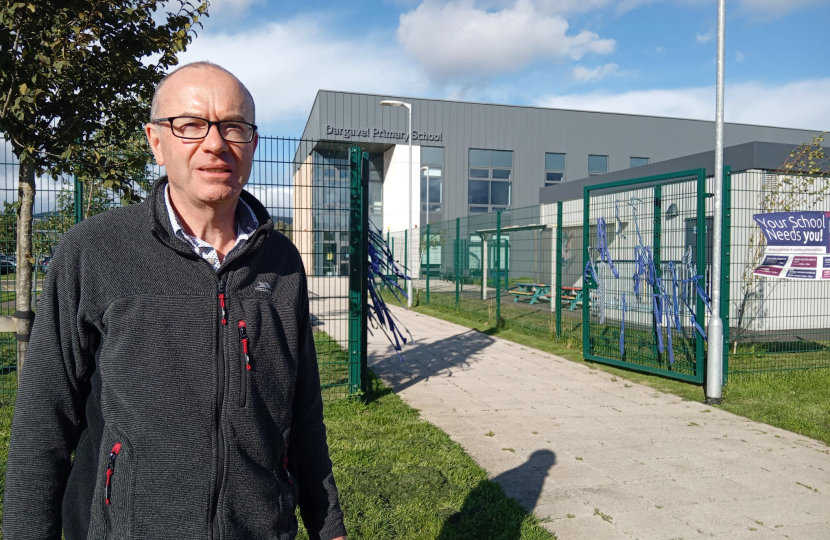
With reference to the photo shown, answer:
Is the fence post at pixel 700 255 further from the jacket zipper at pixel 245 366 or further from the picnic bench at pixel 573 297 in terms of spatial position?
the jacket zipper at pixel 245 366

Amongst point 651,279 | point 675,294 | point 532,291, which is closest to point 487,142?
point 532,291

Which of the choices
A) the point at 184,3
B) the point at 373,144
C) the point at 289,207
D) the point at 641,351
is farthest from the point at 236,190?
the point at 373,144

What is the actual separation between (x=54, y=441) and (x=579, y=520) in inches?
134

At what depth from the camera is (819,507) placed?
4230 mm

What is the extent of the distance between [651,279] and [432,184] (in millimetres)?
28173

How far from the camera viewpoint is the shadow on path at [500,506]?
12.4ft

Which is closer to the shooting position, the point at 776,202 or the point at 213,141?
the point at 213,141

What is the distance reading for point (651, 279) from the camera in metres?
8.32

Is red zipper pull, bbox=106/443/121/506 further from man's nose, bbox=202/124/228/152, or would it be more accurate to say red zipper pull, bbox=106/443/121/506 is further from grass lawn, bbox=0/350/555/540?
grass lawn, bbox=0/350/555/540

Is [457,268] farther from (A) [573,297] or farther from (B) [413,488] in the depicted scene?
(B) [413,488]

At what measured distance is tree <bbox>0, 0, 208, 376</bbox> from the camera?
4.21m

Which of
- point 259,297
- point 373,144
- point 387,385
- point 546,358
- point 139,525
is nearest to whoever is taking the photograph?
point 139,525

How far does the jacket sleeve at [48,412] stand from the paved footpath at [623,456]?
3114mm

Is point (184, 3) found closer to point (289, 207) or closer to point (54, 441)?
point (289, 207)
